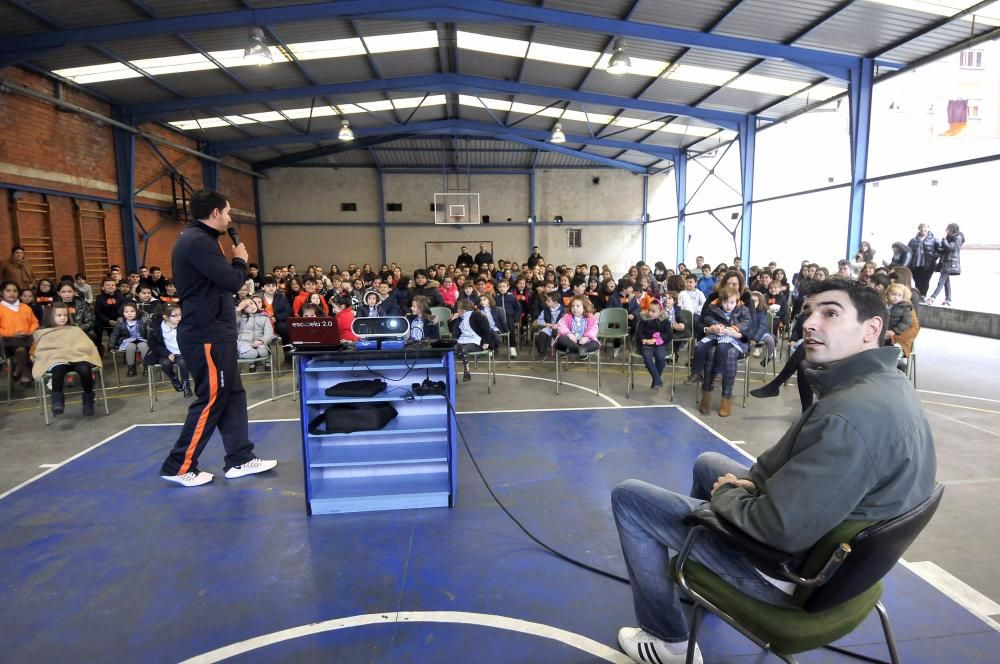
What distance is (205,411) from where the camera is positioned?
3.41 meters

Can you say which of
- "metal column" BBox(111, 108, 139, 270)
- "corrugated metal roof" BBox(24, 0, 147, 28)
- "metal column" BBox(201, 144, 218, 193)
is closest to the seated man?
"corrugated metal roof" BBox(24, 0, 147, 28)

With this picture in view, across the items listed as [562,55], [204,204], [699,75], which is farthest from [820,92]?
[204,204]

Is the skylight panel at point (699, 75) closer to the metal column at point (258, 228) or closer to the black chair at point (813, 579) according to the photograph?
the black chair at point (813, 579)

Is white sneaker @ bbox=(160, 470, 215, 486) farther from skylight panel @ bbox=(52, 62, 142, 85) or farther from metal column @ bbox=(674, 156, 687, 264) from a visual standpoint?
metal column @ bbox=(674, 156, 687, 264)

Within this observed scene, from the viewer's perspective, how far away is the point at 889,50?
823 cm

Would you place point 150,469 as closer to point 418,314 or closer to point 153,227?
point 418,314

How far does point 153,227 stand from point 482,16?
8.75 metres

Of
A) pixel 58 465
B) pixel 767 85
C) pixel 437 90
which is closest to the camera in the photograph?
pixel 58 465

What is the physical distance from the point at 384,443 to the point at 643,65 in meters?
9.44

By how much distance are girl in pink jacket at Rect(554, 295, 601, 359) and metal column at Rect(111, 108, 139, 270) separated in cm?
963

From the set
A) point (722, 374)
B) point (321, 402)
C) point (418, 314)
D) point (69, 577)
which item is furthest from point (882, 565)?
point (418, 314)

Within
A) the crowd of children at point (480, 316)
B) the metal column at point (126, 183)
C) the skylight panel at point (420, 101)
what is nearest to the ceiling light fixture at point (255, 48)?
the crowd of children at point (480, 316)

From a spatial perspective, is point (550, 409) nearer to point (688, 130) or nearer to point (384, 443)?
point (384, 443)

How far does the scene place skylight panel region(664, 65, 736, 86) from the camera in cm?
1008
